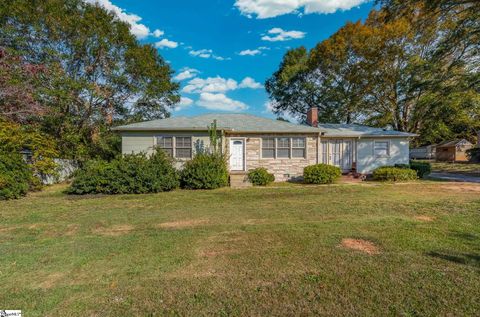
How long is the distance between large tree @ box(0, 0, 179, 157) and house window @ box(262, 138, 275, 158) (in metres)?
11.1

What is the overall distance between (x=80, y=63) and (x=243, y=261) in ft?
65.7

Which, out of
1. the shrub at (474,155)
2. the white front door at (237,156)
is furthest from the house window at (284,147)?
the shrub at (474,155)

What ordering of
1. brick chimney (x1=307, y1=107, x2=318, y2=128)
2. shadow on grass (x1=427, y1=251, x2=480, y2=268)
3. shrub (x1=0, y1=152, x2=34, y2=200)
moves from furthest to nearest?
brick chimney (x1=307, y1=107, x2=318, y2=128)
shrub (x1=0, y1=152, x2=34, y2=200)
shadow on grass (x1=427, y1=251, x2=480, y2=268)

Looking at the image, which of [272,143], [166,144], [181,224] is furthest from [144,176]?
[272,143]

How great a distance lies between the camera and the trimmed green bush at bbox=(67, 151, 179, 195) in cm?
995

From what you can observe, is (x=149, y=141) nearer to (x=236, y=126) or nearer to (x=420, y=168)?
(x=236, y=126)

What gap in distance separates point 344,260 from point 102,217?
5950 millimetres

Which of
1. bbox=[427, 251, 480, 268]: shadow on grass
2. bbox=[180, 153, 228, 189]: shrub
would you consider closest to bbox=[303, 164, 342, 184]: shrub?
bbox=[180, 153, 228, 189]: shrub

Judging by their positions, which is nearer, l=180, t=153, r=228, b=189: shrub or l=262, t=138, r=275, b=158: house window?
l=180, t=153, r=228, b=189: shrub

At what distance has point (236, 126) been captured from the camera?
13.4m

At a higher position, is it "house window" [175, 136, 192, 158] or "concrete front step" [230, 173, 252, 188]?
"house window" [175, 136, 192, 158]

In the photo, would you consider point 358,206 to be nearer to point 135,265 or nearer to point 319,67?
point 135,265

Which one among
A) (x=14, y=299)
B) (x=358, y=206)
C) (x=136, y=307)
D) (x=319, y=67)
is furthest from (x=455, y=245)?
(x=319, y=67)

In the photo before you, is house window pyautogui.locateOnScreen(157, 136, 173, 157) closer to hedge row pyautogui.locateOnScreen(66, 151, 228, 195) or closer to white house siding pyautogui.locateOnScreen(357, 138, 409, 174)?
hedge row pyautogui.locateOnScreen(66, 151, 228, 195)
